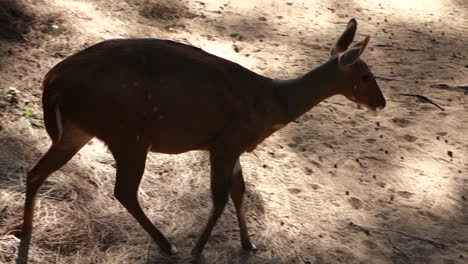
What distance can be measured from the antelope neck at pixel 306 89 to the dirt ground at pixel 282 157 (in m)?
1.02

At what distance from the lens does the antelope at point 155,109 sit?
4.72m

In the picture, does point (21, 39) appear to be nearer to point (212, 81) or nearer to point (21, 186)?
point (21, 186)

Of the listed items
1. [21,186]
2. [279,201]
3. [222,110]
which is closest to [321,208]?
[279,201]

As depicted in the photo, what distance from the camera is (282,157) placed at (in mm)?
6934

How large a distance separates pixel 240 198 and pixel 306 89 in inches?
38.3

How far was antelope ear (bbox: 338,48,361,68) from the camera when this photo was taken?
212 inches

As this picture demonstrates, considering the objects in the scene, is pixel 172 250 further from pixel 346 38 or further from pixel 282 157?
pixel 346 38

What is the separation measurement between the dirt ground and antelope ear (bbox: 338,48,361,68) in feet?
4.67

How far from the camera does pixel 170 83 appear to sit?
4.88 meters

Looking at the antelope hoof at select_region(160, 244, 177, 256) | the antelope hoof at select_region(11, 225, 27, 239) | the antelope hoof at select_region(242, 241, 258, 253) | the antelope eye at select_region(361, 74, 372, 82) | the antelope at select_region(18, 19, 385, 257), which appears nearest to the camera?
the antelope at select_region(18, 19, 385, 257)

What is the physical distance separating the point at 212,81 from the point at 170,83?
1.08 feet

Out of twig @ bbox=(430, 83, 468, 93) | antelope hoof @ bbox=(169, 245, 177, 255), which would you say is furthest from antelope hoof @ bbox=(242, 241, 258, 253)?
twig @ bbox=(430, 83, 468, 93)

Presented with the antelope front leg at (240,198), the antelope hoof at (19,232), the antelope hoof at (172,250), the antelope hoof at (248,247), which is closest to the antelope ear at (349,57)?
the antelope front leg at (240,198)

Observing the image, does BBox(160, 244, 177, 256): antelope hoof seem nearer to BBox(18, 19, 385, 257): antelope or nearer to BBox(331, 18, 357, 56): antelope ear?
BBox(18, 19, 385, 257): antelope
